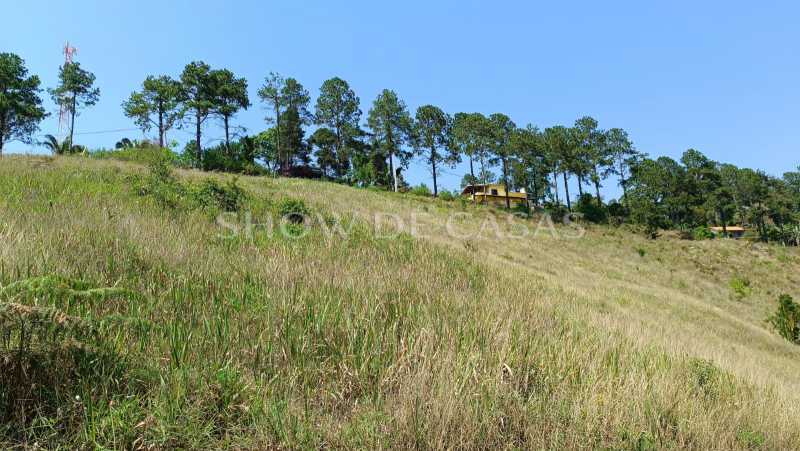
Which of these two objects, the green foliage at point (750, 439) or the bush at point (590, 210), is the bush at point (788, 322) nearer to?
the green foliage at point (750, 439)

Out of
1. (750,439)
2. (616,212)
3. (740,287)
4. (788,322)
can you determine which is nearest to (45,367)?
(750,439)

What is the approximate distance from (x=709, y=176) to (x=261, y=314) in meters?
94.9

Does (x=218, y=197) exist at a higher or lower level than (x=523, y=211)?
lower

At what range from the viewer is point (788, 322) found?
1758 centimetres

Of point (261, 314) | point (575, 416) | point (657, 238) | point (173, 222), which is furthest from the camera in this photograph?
point (657, 238)

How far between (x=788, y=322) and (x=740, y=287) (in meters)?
13.5

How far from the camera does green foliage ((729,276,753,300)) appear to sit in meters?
27.5

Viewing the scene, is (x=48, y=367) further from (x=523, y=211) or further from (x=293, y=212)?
(x=523, y=211)

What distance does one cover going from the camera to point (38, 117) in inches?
1649

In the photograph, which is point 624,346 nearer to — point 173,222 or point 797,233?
point 173,222

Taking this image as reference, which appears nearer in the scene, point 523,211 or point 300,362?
point 300,362

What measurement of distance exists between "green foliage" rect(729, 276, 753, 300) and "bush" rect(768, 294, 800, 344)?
990 centimetres

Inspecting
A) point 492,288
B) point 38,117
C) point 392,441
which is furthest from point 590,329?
point 38,117

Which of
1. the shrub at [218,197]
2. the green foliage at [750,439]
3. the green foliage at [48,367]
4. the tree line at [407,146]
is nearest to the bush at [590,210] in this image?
the tree line at [407,146]
